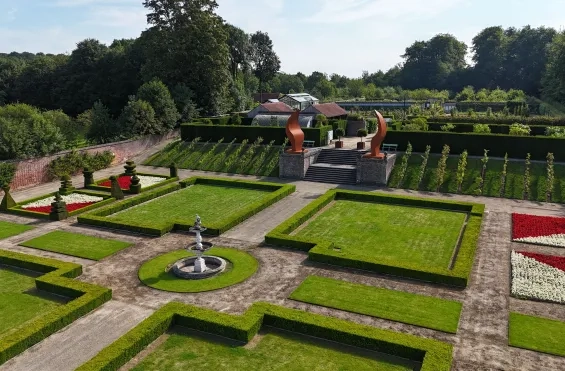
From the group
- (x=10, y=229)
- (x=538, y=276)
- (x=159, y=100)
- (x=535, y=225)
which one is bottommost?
(x=538, y=276)

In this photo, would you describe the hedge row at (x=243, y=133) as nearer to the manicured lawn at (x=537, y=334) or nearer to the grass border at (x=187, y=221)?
the grass border at (x=187, y=221)

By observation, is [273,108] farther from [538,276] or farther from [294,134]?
[538,276]

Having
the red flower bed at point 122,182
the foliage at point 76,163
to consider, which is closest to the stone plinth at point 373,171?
the red flower bed at point 122,182

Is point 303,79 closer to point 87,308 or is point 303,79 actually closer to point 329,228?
point 329,228

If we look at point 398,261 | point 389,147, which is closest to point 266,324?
point 398,261

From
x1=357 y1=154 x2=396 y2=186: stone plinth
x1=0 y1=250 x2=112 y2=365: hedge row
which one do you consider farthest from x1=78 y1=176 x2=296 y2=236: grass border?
x1=357 y1=154 x2=396 y2=186: stone plinth

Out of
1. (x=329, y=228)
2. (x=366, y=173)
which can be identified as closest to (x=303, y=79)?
(x=366, y=173)
